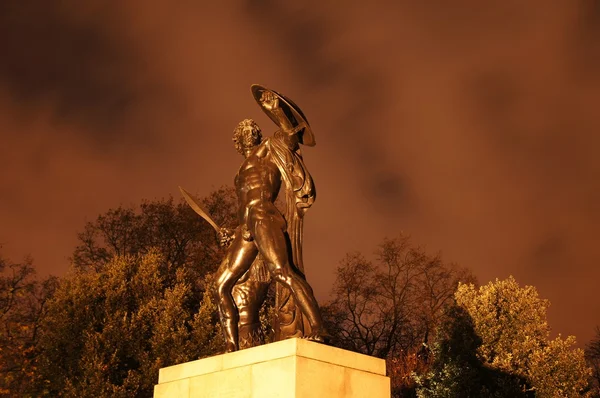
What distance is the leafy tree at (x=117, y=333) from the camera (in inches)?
1104

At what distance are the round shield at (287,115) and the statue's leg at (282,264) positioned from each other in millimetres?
1357

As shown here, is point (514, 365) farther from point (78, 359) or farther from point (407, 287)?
point (78, 359)

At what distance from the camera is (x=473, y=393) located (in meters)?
32.6

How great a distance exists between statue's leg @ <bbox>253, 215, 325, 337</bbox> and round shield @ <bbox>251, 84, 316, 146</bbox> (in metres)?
1.36

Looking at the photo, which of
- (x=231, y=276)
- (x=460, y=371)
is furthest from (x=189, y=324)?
(x=231, y=276)

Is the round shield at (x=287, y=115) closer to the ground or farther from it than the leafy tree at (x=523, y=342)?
closer to the ground

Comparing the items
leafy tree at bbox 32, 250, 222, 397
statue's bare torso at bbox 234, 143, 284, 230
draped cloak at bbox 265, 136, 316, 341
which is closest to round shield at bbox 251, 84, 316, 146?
draped cloak at bbox 265, 136, 316, 341

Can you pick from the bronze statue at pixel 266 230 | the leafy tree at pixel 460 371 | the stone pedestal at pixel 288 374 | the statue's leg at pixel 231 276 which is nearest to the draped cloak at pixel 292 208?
the bronze statue at pixel 266 230

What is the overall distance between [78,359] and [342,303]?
54.0 feet

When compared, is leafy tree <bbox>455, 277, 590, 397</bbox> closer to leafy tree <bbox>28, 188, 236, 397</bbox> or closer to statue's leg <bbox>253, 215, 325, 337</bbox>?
leafy tree <bbox>28, 188, 236, 397</bbox>

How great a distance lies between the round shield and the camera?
11.1 metres

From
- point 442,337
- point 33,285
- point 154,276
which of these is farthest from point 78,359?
point 442,337

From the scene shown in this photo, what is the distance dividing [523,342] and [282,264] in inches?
988

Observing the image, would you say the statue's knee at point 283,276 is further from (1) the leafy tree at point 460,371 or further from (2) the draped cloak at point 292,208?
(1) the leafy tree at point 460,371
